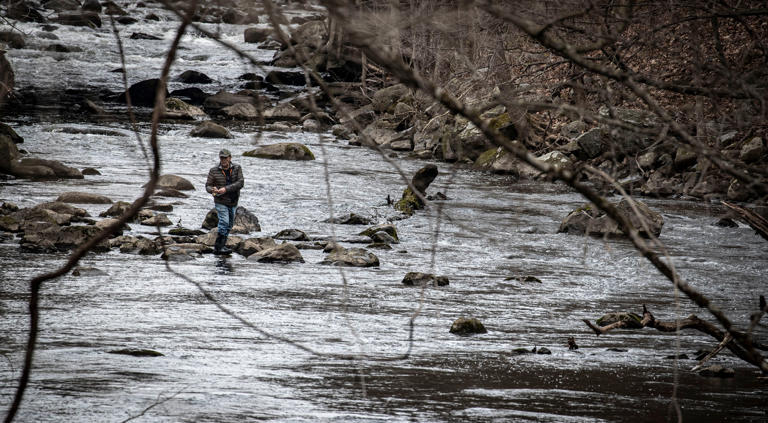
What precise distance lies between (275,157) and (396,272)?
13145 mm

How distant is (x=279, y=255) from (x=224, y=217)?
1123 millimetres

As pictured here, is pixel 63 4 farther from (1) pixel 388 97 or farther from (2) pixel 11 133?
(2) pixel 11 133

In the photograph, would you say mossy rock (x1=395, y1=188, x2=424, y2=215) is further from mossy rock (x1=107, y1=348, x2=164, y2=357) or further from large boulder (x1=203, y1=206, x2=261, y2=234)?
mossy rock (x1=107, y1=348, x2=164, y2=357)

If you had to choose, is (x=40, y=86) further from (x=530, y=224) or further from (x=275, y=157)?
(x=530, y=224)

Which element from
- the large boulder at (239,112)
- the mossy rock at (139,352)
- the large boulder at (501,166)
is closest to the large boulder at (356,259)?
the mossy rock at (139,352)

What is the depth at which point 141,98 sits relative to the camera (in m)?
34.8

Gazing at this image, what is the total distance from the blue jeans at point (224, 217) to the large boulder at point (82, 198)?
4571 millimetres

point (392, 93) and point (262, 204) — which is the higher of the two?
point (392, 93)

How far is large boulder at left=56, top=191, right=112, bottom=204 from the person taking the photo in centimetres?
1944

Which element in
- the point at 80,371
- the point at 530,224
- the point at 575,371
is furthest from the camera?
the point at 530,224

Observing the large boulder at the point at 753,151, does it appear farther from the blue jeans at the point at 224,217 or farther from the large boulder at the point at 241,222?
the blue jeans at the point at 224,217

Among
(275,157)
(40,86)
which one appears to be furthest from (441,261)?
(40,86)

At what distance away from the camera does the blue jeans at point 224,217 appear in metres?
15.8

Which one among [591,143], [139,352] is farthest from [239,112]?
[139,352]
